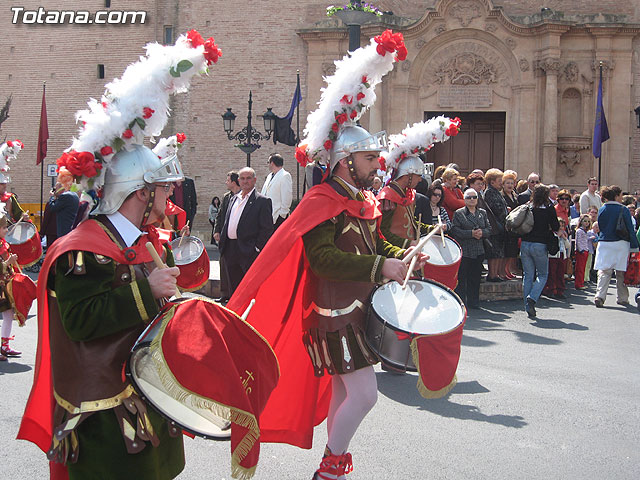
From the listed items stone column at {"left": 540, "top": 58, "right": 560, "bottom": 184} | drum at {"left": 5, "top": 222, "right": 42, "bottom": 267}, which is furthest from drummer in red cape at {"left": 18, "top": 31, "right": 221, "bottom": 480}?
stone column at {"left": 540, "top": 58, "right": 560, "bottom": 184}

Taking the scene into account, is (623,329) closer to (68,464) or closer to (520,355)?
(520,355)

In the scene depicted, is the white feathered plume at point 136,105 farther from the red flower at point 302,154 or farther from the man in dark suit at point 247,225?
the man in dark suit at point 247,225

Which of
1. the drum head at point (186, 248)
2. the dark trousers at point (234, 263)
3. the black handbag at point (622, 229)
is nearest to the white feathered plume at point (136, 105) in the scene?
the drum head at point (186, 248)

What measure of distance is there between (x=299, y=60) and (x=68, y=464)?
2408 centimetres

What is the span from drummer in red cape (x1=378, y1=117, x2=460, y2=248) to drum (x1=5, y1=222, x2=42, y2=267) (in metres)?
5.39

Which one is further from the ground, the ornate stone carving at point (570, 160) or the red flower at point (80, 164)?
the ornate stone carving at point (570, 160)

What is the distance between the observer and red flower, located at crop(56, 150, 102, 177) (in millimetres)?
3035

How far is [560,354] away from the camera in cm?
848

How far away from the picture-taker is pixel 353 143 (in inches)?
173

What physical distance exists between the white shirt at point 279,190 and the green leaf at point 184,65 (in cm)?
899

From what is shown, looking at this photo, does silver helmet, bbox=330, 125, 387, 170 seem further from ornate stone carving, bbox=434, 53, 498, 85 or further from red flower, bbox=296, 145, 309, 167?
ornate stone carving, bbox=434, 53, 498, 85

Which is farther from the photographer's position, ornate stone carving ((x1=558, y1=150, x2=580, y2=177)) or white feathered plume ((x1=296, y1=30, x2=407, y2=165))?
ornate stone carving ((x1=558, y1=150, x2=580, y2=177))

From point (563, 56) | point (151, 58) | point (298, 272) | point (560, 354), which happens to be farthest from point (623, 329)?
point (563, 56)

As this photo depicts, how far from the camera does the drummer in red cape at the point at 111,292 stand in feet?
9.70
